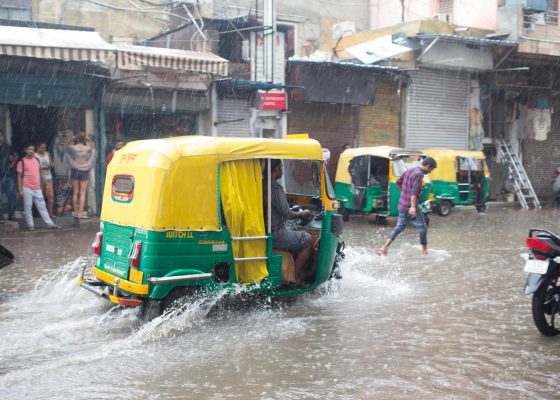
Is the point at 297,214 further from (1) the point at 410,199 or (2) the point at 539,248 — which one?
(1) the point at 410,199

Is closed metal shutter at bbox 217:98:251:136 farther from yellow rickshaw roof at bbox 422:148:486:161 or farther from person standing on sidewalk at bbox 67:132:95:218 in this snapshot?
yellow rickshaw roof at bbox 422:148:486:161

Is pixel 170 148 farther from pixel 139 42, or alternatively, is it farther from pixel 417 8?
pixel 417 8

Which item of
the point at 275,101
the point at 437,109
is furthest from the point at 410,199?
the point at 437,109

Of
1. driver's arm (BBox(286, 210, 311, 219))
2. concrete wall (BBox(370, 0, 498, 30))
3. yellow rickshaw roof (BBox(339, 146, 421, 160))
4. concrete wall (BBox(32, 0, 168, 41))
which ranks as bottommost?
driver's arm (BBox(286, 210, 311, 219))

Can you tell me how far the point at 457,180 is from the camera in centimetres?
1981

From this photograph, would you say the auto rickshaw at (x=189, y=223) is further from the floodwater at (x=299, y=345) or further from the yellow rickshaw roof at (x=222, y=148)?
the floodwater at (x=299, y=345)

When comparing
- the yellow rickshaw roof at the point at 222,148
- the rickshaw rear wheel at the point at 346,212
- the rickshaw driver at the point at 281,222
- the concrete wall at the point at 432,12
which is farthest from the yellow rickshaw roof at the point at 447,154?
the yellow rickshaw roof at the point at 222,148

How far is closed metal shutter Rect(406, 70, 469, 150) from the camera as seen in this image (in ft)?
75.8

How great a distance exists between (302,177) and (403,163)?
Answer: 9.40 meters

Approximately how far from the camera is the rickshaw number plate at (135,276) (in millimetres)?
6230

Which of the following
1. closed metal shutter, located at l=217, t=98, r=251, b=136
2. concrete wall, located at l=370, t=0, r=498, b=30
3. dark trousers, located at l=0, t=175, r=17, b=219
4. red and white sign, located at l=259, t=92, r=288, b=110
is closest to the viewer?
dark trousers, located at l=0, t=175, r=17, b=219

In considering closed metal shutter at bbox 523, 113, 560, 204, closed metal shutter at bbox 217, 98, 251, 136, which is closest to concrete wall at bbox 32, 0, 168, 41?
closed metal shutter at bbox 217, 98, 251, 136

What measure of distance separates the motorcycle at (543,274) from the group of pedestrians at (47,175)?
37.3ft

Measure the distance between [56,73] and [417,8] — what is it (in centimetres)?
1756
